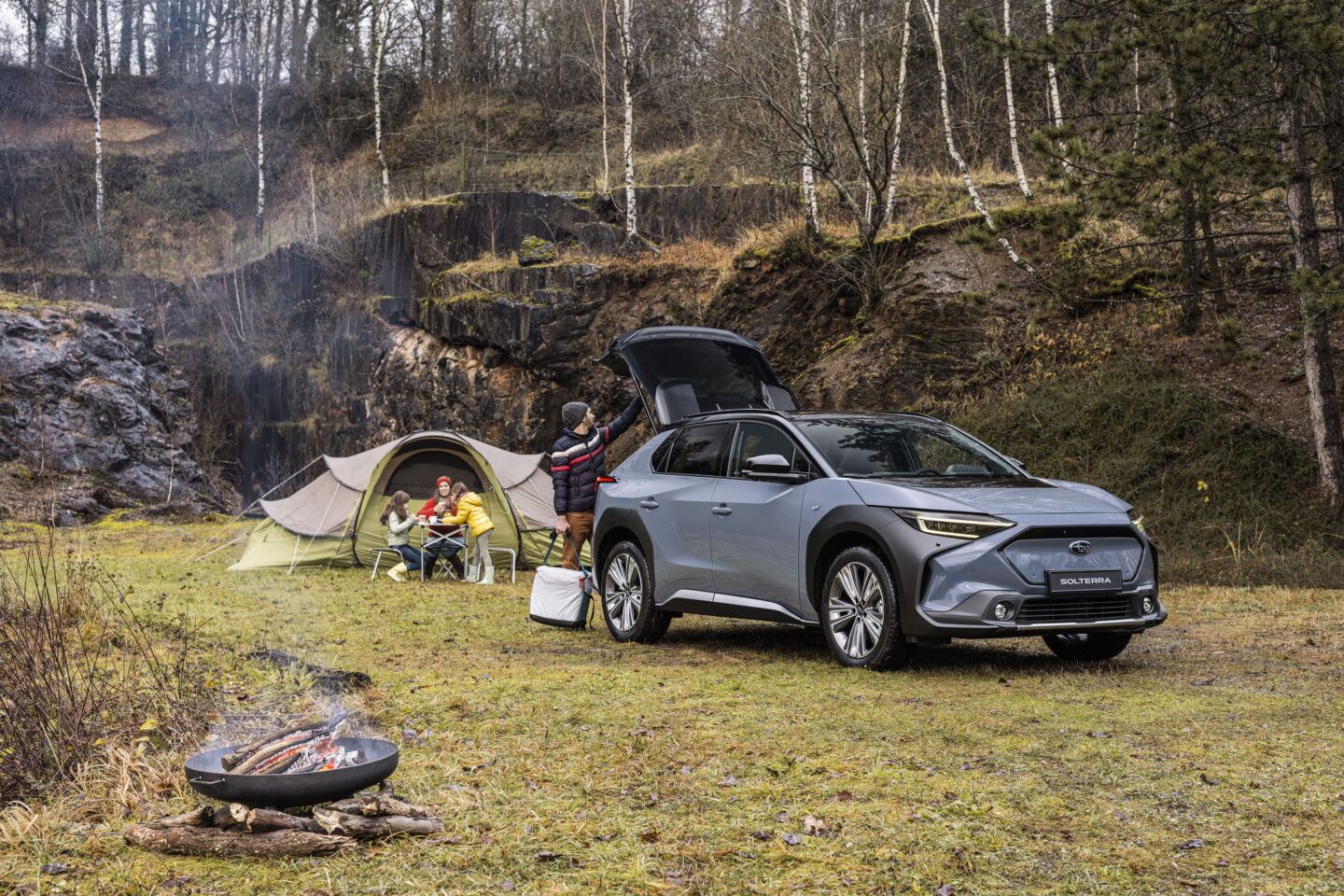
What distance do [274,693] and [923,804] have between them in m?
3.83

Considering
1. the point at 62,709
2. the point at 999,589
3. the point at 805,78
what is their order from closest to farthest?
the point at 62,709 → the point at 999,589 → the point at 805,78

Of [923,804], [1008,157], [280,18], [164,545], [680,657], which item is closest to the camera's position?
[923,804]

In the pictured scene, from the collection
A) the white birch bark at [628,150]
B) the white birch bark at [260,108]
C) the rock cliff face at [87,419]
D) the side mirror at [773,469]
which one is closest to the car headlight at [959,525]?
the side mirror at [773,469]

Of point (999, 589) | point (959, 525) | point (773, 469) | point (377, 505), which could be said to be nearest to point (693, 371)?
point (773, 469)

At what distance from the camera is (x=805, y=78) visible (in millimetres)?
21562

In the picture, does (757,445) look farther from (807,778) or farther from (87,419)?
(87,419)

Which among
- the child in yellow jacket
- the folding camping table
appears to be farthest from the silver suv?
the folding camping table

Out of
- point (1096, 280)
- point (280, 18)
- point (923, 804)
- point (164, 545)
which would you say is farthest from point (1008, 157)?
point (280, 18)

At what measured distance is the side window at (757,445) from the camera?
28.0 feet

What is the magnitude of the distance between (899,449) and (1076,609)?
1771mm

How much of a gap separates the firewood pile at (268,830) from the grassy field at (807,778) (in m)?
0.07

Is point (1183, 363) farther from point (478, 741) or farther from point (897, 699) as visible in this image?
point (478, 741)

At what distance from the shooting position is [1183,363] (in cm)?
1683

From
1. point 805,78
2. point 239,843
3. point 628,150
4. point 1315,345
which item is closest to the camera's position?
point 239,843
